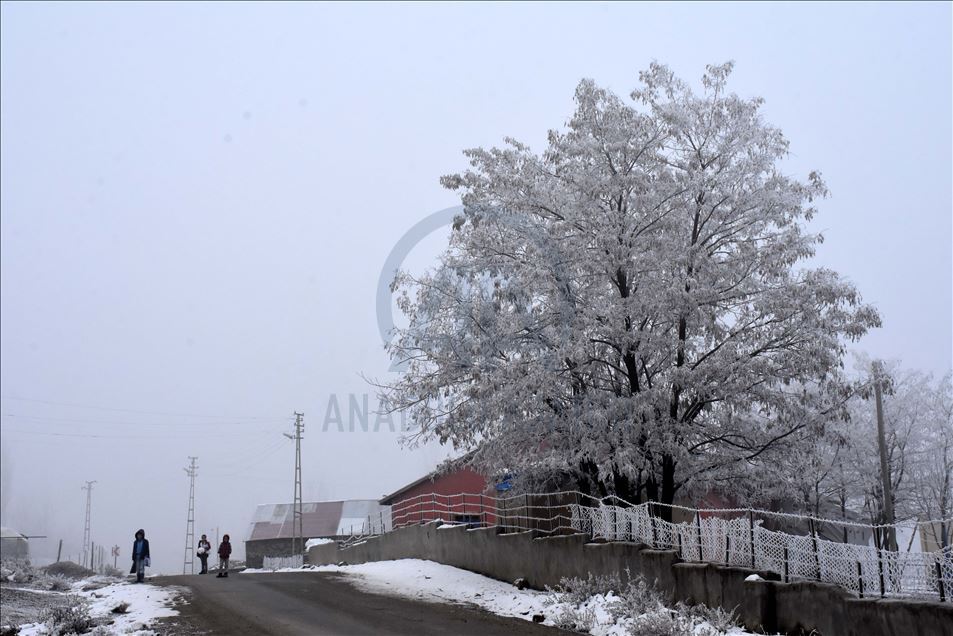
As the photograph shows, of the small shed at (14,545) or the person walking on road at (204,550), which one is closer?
the person walking on road at (204,550)

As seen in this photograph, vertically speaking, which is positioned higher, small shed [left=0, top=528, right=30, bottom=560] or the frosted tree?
the frosted tree

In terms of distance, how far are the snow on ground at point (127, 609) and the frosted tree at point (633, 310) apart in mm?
6536

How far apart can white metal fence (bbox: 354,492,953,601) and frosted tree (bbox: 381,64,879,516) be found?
1.01 m

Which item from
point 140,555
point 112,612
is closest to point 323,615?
point 112,612

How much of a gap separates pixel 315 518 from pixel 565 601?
64050 mm

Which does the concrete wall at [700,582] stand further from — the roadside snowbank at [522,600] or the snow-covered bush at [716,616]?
the roadside snowbank at [522,600]

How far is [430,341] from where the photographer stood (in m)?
20.2

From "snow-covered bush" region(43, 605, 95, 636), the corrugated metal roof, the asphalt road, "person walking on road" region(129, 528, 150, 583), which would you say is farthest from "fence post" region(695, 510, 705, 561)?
the corrugated metal roof

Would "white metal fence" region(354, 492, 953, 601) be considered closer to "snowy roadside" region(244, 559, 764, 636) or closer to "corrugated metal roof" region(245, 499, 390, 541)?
"snowy roadside" region(244, 559, 764, 636)

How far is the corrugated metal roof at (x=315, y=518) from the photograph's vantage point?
239 ft

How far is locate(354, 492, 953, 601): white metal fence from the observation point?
A: 1020cm

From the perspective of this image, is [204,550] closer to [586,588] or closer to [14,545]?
[586,588]

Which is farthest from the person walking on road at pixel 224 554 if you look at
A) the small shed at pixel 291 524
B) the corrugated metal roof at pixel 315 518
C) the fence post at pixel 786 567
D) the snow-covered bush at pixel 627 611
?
the corrugated metal roof at pixel 315 518

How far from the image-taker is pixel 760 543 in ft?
41.9
